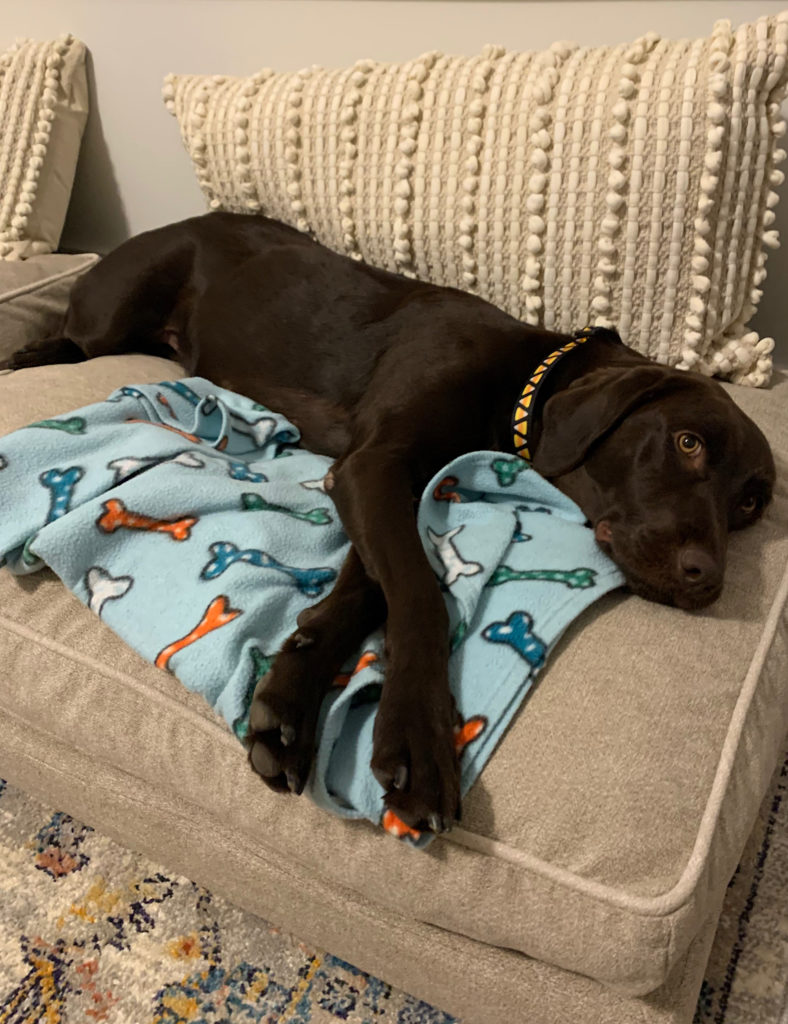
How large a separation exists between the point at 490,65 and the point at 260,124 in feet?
1.76

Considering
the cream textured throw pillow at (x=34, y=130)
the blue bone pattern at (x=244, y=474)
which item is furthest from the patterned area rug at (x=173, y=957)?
the cream textured throw pillow at (x=34, y=130)

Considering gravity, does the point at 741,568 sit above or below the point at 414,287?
below

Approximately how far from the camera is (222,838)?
42.3 inches

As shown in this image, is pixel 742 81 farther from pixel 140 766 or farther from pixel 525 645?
pixel 140 766

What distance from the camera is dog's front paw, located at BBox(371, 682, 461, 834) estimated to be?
823 millimetres

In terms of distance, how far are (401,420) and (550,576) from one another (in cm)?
42

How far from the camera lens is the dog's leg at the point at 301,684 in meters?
0.87

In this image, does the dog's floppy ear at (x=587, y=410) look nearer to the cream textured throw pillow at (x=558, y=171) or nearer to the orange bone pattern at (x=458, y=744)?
the cream textured throw pillow at (x=558, y=171)

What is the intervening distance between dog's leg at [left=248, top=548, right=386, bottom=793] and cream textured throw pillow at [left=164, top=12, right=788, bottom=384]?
0.90 m

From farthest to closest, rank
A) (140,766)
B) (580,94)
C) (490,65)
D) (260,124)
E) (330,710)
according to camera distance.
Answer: (260,124), (490,65), (580,94), (140,766), (330,710)

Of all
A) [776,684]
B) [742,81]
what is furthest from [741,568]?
[742,81]

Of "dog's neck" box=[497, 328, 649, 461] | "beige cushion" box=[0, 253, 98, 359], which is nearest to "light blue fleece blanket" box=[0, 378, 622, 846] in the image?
"dog's neck" box=[497, 328, 649, 461]

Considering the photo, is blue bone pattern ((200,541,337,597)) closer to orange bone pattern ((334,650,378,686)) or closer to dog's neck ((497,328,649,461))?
orange bone pattern ((334,650,378,686))

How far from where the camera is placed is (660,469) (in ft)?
4.00
